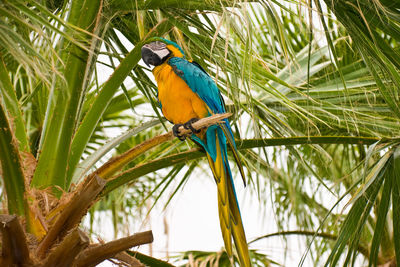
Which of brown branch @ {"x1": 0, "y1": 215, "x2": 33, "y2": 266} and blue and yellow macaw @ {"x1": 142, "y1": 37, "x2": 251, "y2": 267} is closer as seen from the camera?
brown branch @ {"x1": 0, "y1": 215, "x2": 33, "y2": 266}

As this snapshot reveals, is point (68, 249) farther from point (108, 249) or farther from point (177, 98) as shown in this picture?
point (177, 98)

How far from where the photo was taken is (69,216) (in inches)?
45.3

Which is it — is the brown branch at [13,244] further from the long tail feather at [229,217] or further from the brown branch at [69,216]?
the long tail feather at [229,217]

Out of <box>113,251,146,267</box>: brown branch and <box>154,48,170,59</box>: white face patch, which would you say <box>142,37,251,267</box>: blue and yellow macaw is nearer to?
<box>154,48,170,59</box>: white face patch

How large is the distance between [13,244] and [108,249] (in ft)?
0.71

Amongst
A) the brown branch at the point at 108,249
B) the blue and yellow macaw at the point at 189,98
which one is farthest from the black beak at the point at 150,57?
the brown branch at the point at 108,249

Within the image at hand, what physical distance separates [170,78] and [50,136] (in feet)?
1.45

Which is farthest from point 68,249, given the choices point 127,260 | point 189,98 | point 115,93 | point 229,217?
point 189,98

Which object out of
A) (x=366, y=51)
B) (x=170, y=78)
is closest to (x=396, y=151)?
(x=366, y=51)

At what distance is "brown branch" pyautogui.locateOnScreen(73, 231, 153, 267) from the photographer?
1.12 m

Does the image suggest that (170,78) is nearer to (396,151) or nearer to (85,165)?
(85,165)

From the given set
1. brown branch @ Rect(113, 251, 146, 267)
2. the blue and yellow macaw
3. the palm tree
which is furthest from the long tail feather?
brown branch @ Rect(113, 251, 146, 267)

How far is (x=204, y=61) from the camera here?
5.54 ft

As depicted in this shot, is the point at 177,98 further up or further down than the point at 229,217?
further up
